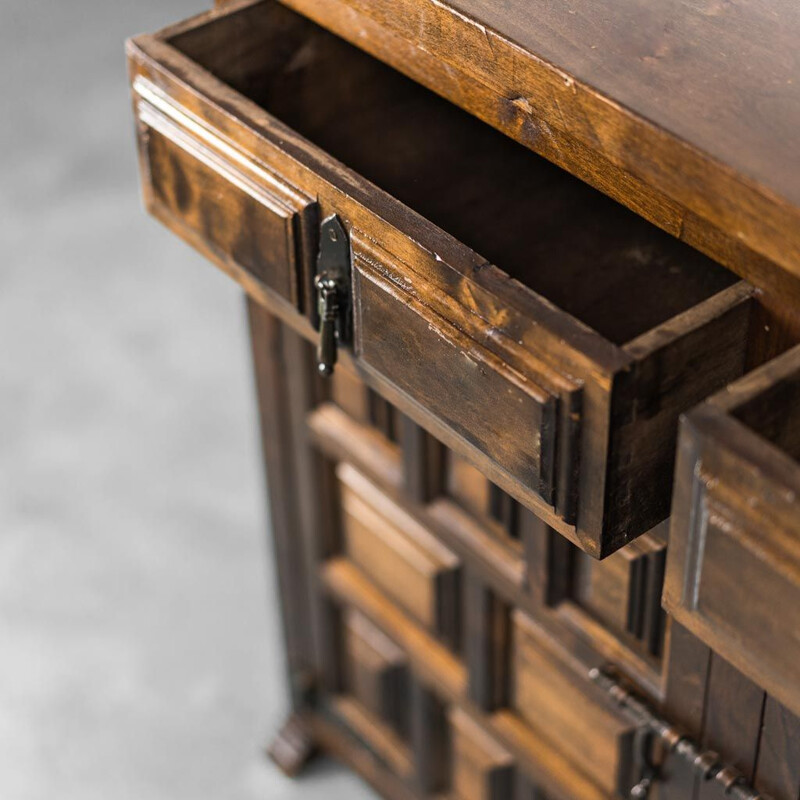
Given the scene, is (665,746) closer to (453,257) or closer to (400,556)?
→ (400,556)

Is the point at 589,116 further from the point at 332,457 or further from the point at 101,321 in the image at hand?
the point at 101,321

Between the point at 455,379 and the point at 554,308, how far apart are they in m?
0.09

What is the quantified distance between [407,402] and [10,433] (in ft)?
4.40

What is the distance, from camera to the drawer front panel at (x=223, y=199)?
1.04m

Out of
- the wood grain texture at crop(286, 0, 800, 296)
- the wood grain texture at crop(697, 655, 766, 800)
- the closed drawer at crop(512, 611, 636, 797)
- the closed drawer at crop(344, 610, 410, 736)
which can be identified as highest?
the wood grain texture at crop(286, 0, 800, 296)

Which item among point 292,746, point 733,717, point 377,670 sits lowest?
point 292,746

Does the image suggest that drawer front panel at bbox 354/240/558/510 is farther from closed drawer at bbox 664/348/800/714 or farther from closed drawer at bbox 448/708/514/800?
closed drawer at bbox 448/708/514/800

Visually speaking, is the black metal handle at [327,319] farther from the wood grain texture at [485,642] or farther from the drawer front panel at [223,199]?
the wood grain texture at [485,642]

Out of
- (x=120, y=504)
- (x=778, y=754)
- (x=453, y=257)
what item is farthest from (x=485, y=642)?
(x=120, y=504)

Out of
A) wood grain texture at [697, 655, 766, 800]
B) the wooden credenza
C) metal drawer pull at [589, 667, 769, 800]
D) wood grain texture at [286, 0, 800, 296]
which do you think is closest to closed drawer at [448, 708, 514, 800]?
the wooden credenza

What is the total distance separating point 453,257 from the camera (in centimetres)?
93

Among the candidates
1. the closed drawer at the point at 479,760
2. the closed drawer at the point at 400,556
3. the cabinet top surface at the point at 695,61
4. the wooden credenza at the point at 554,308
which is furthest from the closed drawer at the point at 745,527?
the closed drawer at the point at 479,760

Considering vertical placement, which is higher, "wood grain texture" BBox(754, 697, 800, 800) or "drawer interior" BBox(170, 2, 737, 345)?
"drawer interior" BBox(170, 2, 737, 345)

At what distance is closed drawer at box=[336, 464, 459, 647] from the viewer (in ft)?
4.66
